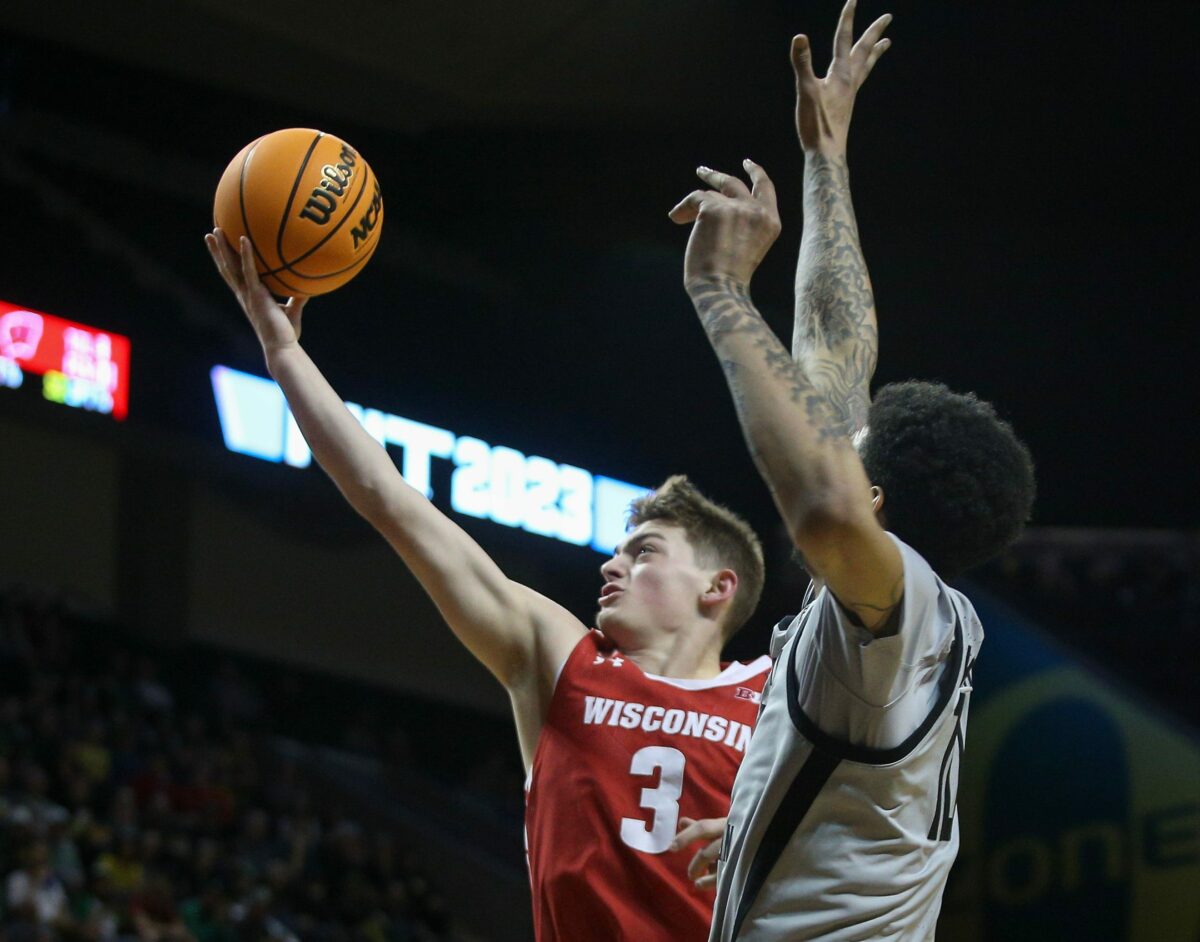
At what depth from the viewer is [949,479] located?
2.13 meters

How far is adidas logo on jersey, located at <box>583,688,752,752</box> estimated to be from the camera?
10.1ft

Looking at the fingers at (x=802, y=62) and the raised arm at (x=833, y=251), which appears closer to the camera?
the fingers at (x=802, y=62)

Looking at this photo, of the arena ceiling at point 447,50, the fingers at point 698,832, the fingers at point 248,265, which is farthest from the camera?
the arena ceiling at point 447,50


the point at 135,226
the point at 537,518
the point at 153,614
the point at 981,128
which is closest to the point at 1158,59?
the point at 981,128

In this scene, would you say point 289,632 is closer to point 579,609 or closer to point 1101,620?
point 579,609

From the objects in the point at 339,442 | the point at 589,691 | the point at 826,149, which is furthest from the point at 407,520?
the point at 826,149

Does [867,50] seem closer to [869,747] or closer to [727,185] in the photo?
[727,185]

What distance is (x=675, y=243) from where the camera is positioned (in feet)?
39.0

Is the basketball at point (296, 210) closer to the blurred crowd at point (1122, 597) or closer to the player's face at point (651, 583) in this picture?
the player's face at point (651, 583)

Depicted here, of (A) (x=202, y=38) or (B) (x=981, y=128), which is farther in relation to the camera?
(A) (x=202, y=38)

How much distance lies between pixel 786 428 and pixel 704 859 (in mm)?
917

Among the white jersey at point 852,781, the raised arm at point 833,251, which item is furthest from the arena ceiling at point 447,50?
the white jersey at point 852,781

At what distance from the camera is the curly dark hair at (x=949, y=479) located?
213 centimetres

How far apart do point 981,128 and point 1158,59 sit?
1122mm
